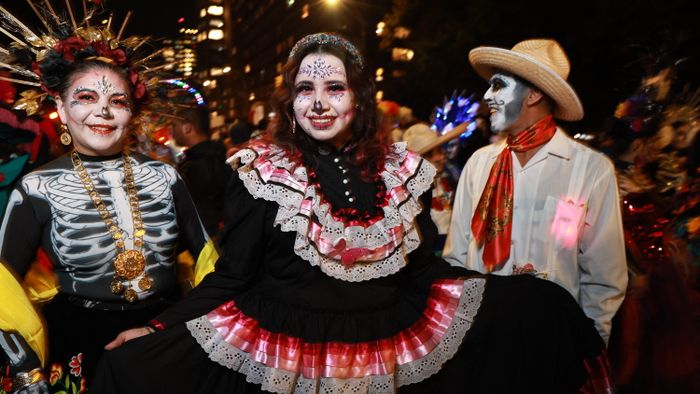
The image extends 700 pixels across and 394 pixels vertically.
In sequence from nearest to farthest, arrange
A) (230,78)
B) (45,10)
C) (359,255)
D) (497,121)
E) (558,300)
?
(359,255), (558,300), (45,10), (497,121), (230,78)

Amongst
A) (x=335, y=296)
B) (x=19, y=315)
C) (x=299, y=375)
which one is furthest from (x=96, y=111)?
(x=299, y=375)

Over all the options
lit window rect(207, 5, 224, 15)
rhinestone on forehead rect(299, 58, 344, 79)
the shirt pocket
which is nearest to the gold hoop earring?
rhinestone on forehead rect(299, 58, 344, 79)

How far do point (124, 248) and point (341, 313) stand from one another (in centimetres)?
117

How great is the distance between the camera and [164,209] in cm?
291

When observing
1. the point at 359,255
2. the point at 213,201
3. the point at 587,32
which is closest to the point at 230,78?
the point at 587,32

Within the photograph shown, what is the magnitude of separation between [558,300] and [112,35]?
256 centimetres

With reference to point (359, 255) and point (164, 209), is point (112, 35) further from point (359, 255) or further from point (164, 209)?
point (359, 255)

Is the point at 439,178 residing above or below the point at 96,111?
below

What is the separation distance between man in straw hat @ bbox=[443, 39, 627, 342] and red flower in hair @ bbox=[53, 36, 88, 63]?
2.19m

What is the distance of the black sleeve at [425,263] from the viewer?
253cm

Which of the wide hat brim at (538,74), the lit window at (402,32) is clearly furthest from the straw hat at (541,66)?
the lit window at (402,32)

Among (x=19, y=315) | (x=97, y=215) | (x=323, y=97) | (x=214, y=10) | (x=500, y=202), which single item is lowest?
(x=19, y=315)

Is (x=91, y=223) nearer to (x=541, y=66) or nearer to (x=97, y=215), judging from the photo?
(x=97, y=215)

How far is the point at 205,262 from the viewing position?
9.88 ft
